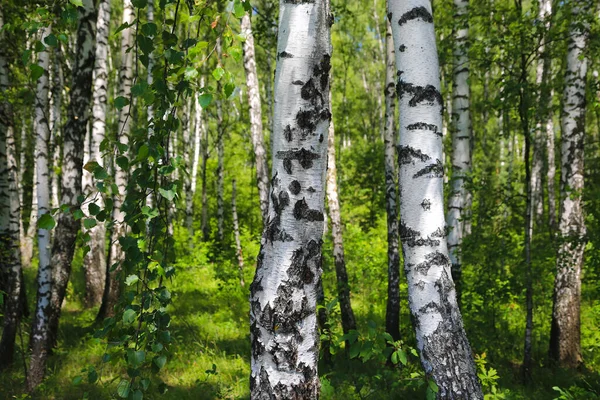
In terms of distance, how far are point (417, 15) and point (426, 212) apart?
1.17 meters

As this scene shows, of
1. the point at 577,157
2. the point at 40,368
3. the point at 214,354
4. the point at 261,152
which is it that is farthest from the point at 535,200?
the point at 40,368

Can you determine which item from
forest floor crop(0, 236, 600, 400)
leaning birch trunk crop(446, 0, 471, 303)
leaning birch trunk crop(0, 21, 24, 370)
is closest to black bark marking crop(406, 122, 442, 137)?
forest floor crop(0, 236, 600, 400)

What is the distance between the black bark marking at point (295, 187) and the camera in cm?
154

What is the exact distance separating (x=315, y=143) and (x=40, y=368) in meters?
4.20

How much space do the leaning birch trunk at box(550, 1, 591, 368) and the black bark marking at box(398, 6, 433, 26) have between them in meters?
4.86

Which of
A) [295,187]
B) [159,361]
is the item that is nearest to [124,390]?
[159,361]

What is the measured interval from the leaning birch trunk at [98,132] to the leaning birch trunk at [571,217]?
6920 mm

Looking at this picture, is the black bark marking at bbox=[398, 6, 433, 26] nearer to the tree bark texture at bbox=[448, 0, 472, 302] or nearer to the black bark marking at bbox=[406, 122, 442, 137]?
the black bark marking at bbox=[406, 122, 442, 137]

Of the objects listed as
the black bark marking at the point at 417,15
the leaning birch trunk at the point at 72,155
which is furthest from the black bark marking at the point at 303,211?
the leaning birch trunk at the point at 72,155

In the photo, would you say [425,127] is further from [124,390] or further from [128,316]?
[124,390]

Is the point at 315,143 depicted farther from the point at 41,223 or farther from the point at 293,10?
the point at 41,223

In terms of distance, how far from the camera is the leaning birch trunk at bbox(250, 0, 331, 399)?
4.89 feet

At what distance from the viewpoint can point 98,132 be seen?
627cm

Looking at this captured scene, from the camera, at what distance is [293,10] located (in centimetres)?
159
